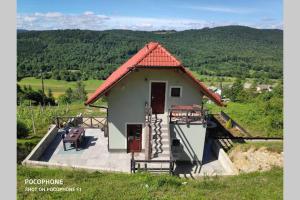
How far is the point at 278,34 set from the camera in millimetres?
175375

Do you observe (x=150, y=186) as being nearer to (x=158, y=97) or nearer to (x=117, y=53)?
(x=158, y=97)

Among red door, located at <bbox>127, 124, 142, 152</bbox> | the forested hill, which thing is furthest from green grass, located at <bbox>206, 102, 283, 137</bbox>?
the forested hill

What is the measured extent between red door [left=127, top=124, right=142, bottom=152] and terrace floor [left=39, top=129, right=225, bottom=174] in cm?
49

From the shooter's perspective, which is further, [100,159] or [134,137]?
[134,137]

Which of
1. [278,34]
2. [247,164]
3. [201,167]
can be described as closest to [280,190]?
[247,164]

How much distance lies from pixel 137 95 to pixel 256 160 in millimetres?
7547

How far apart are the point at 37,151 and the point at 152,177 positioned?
8.36 metres

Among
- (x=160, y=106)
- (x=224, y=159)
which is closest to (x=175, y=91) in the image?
(x=160, y=106)

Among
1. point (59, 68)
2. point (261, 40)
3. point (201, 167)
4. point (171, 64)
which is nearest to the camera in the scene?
point (171, 64)

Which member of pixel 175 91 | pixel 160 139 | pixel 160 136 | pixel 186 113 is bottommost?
pixel 160 139

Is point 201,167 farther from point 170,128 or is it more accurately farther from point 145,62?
point 145,62

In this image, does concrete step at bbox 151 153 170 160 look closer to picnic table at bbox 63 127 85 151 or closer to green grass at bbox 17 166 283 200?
green grass at bbox 17 166 283 200

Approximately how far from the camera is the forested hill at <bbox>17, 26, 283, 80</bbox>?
12581 cm

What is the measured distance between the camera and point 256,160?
16.8 metres
